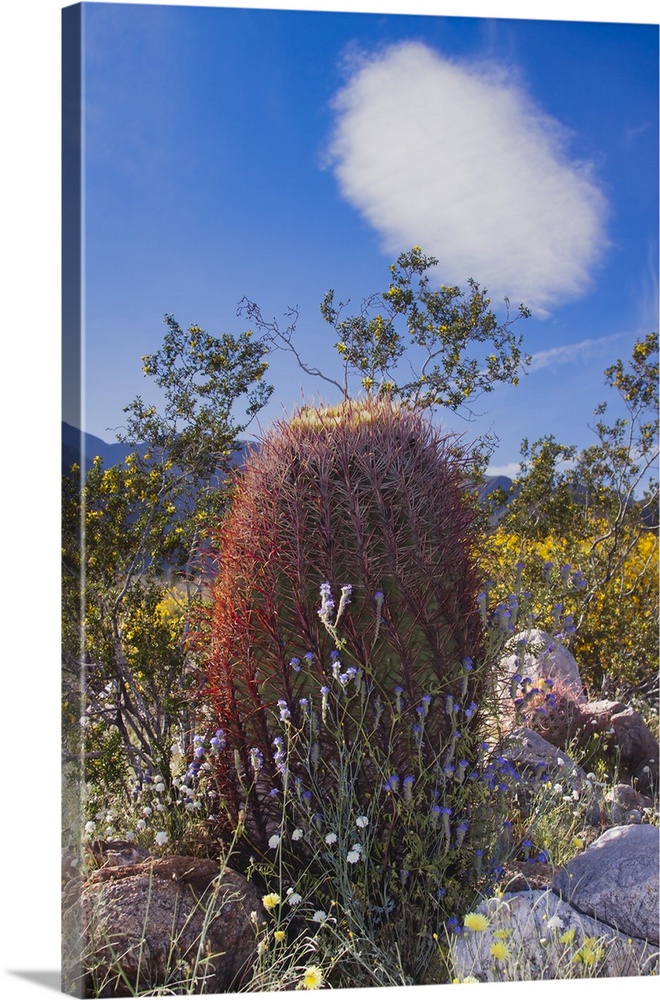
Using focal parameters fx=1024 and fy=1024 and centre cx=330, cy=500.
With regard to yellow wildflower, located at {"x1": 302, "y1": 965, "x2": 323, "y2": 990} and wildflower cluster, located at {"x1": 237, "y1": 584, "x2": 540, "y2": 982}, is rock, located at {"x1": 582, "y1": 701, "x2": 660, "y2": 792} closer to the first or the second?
wildflower cluster, located at {"x1": 237, "y1": 584, "x2": 540, "y2": 982}

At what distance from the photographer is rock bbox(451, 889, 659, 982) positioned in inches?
139

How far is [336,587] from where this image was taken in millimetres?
3504

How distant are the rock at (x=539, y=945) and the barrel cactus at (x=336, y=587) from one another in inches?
25.9

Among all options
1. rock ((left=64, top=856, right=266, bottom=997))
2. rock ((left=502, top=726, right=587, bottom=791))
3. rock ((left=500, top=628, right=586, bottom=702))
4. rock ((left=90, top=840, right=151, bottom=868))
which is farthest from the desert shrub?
rock ((left=64, top=856, right=266, bottom=997))

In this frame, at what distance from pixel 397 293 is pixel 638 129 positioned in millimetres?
1286

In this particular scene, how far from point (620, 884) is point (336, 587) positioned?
5.37 feet

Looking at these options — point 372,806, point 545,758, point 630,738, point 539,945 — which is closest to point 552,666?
point 630,738

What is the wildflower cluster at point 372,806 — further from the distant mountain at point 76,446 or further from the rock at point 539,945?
the distant mountain at point 76,446

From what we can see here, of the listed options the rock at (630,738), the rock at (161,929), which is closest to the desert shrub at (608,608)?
the rock at (630,738)

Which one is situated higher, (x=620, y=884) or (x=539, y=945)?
(x=620, y=884)

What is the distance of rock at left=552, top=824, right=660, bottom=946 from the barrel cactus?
848mm

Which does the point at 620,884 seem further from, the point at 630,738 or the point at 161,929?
the point at 630,738

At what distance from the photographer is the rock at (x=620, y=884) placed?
386 cm

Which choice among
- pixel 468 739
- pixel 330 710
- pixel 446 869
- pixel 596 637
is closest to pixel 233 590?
pixel 330 710
